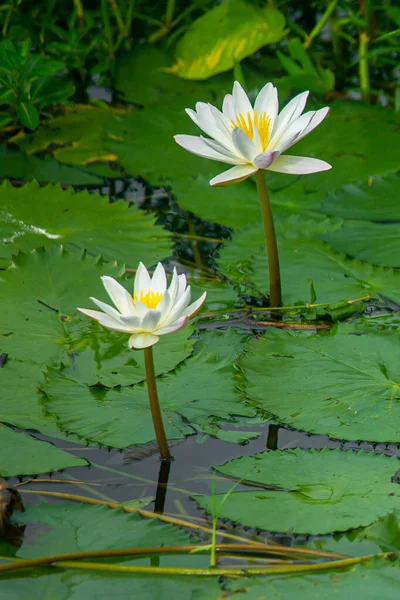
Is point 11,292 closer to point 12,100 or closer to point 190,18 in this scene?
point 12,100

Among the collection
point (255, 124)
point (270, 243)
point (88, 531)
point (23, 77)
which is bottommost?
point (88, 531)

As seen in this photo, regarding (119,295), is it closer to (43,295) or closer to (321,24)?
(43,295)

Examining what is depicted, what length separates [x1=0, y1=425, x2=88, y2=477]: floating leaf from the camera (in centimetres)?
139

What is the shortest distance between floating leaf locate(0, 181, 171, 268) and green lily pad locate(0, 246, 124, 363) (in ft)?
0.50

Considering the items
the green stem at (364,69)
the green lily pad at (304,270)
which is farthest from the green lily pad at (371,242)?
the green stem at (364,69)

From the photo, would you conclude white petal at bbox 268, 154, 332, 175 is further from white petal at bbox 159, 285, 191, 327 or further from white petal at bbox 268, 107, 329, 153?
white petal at bbox 159, 285, 191, 327

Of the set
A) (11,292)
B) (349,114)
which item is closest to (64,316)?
(11,292)

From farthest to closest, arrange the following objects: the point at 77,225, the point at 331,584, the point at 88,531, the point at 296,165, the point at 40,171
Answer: the point at 40,171 < the point at 77,225 < the point at 296,165 < the point at 88,531 < the point at 331,584

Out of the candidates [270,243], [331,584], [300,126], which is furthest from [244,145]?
[331,584]

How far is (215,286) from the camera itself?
6.65 ft

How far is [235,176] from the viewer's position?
1655 mm

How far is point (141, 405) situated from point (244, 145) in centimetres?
57

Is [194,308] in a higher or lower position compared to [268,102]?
lower

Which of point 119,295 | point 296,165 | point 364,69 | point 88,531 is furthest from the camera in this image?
point 364,69
